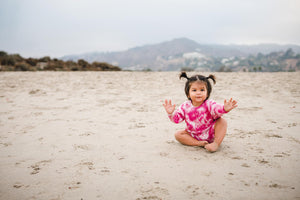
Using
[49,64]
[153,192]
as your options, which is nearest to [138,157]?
[153,192]

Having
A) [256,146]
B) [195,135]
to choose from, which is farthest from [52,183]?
[256,146]

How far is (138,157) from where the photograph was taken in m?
2.18

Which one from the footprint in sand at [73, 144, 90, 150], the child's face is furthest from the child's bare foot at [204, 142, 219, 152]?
the footprint in sand at [73, 144, 90, 150]

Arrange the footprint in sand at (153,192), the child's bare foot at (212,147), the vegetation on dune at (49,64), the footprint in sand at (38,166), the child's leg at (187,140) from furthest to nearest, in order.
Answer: the vegetation on dune at (49,64), the child's leg at (187,140), the child's bare foot at (212,147), the footprint in sand at (38,166), the footprint in sand at (153,192)

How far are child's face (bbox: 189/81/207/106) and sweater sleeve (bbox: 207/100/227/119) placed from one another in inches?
4.1

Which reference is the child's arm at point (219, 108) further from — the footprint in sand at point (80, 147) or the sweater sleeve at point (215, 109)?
the footprint in sand at point (80, 147)

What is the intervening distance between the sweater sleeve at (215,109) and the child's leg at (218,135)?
0.34 feet

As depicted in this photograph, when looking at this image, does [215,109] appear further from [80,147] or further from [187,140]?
[80,147]

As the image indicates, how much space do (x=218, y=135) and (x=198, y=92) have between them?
54cm

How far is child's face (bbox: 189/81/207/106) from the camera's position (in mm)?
2256

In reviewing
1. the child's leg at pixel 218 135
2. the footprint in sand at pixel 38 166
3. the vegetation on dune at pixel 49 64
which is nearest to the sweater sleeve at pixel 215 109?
the child's leg at pixel 218 135

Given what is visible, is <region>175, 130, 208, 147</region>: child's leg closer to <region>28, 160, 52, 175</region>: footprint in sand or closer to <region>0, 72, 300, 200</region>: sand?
<region>0, 72, 300, 200</region>: sand

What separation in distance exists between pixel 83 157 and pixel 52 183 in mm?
495

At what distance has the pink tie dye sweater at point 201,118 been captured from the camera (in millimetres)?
2264
